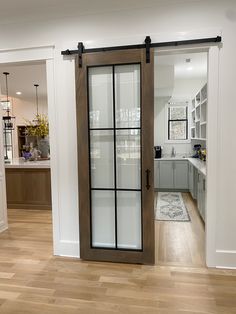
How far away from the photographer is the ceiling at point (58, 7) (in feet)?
8.91

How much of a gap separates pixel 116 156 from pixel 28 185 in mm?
3037

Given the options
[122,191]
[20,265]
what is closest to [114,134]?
[122,191]

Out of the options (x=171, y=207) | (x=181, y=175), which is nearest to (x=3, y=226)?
(x=171, y=207)

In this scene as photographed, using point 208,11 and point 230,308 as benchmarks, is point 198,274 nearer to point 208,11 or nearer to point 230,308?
point 230,308

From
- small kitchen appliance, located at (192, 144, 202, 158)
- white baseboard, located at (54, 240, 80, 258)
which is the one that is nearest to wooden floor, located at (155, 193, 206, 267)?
white baseboard, located at (54, 240, 80, 258)

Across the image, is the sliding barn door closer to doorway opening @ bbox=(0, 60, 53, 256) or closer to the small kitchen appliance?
doorway opening @ bbox=(0, 60, 53, 256)

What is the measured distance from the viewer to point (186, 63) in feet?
17.2

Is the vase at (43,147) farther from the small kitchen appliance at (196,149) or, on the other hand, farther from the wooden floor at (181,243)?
the small kitchen appliance at (196,149)

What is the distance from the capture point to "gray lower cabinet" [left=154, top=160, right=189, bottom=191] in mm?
6340

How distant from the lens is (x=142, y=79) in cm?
268

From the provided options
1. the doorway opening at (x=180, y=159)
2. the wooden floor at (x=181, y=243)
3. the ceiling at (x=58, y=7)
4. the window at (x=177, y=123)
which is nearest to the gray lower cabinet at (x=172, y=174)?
the doorway opening at (x=180, y=159)

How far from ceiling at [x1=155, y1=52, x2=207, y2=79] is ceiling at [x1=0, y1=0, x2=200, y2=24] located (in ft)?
5.77

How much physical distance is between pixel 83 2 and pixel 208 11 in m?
1.40

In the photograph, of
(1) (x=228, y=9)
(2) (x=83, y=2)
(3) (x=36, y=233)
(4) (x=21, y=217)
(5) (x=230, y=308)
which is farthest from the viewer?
(4) (x=21, y=217)
